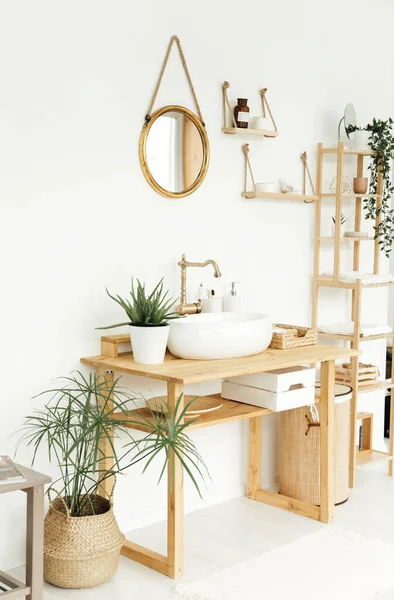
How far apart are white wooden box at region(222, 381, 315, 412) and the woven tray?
200 mm

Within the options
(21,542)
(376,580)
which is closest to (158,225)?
(21,542)

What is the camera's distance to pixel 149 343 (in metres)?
2.95

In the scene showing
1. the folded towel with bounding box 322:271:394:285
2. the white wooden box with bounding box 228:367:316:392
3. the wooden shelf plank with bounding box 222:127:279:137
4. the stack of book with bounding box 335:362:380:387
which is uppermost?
the wooden shelf plank with bounding box 222:127:279:137

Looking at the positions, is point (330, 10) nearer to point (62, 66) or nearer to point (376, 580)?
point (62, 66)

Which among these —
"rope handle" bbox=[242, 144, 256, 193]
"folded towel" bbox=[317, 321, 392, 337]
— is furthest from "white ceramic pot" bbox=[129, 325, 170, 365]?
"folded towel" bbox=[317, 321, 392, 337]

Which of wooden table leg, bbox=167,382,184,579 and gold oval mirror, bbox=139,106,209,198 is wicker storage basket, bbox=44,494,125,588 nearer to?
wooden table leg, bbox=167,382,184,579

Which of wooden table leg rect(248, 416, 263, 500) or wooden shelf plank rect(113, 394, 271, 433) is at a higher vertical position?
wooden shelf plank rect(113, 394, 271, 433)

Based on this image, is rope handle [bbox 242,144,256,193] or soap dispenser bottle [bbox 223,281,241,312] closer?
soap dispenser bottle [bbox 223,281,241,312]

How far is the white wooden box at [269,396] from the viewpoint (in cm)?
325

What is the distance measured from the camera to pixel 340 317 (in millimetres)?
4375

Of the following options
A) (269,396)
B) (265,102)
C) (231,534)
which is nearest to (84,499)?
(231,534)

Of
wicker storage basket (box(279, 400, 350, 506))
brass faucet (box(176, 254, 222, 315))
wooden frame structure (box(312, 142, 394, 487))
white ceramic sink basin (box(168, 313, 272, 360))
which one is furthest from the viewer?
wooden frame structure (box(312, 142, 394, 487))

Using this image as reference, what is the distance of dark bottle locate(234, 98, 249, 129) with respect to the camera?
358cm

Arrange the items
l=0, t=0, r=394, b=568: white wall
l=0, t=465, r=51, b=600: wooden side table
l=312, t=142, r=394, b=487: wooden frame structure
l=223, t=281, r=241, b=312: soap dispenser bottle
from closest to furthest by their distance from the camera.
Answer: l=0, t=465, r=51, b=600: wooden side table
l=0, t=0, r=394, b=568: white wall
l=223, t=281, r=241, b=312: soap dispenser bottle
l=312, t=142, r=394, b=487: wooden frame structure
